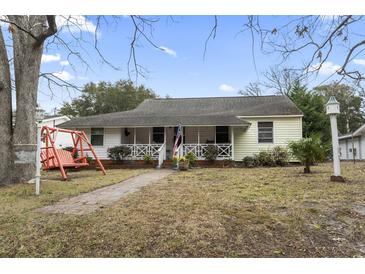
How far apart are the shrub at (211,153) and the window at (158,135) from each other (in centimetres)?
361

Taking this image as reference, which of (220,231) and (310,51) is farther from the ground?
(310,51)

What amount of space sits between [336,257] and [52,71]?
8789mm

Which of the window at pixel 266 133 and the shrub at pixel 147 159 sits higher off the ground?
the window at pixel 266 133

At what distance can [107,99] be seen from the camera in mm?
36406

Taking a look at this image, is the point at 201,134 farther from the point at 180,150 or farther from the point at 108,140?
the point at 108,140

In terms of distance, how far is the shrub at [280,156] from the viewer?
14680mm

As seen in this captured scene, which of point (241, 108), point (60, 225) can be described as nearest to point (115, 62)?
point (60, 225)

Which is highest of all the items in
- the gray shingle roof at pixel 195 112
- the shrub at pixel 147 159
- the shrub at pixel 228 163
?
the gray shingle roof at pixel 195 112

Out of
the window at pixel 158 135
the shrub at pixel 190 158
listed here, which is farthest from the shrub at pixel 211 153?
the window at pixel 158 135

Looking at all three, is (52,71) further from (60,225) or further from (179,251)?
(179,251)

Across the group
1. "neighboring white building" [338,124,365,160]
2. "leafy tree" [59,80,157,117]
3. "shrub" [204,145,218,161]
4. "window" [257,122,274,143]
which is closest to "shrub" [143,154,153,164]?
"shrub" [204,145,218,161]

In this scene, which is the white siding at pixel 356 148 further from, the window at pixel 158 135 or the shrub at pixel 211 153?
the window at pixel 158 135

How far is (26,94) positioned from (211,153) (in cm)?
944

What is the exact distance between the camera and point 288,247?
10.2 feet
